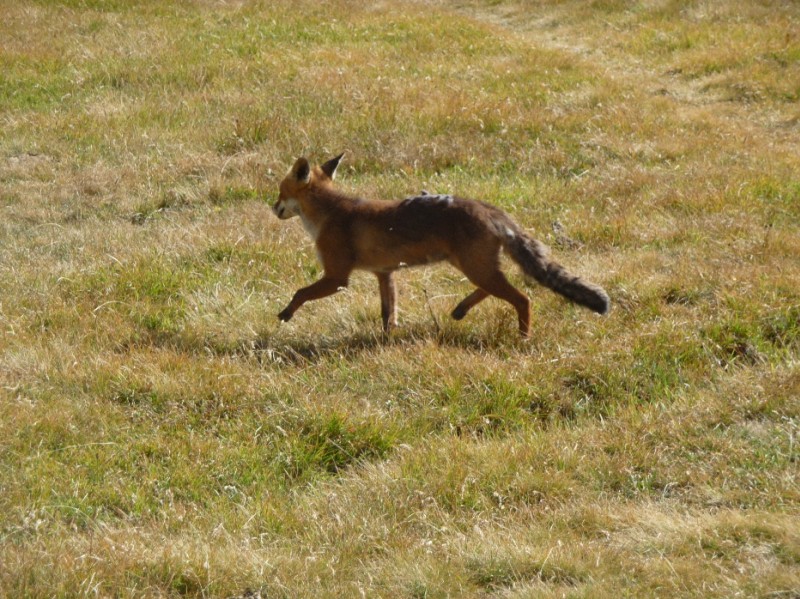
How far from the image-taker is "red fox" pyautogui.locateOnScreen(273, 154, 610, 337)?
801 centimetres

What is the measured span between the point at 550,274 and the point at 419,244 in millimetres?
1066

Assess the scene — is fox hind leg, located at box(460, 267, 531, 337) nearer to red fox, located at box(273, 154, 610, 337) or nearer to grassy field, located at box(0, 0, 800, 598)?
red fox, located at box(273, 154, 610, 337)

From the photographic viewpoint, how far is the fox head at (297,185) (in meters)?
8.90

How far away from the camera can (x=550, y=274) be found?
7.89m

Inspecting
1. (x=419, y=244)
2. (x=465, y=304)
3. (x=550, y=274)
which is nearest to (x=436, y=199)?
(x=419, y=244)

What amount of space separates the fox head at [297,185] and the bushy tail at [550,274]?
1909 mm

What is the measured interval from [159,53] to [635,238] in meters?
10.7

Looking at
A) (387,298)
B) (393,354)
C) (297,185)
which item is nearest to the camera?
(393,354)

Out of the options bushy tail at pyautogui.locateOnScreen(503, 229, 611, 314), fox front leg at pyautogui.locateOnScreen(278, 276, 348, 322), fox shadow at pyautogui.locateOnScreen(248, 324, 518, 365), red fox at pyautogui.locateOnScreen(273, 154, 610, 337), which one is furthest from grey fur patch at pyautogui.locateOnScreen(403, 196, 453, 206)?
fox shadow at pyautogui.locateOnScreen(248, 324, 518, 365)

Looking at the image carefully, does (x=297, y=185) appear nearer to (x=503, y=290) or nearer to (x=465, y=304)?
(x=465, y=304)

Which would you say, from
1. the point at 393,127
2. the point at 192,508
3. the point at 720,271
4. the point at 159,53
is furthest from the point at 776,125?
the point at 192,508

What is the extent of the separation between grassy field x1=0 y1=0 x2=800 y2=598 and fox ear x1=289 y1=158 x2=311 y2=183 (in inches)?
42.2

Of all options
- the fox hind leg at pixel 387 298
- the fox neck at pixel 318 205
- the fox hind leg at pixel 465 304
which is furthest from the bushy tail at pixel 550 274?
the fox neck at pixel 318 205

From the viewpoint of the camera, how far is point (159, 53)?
58.5 feet
